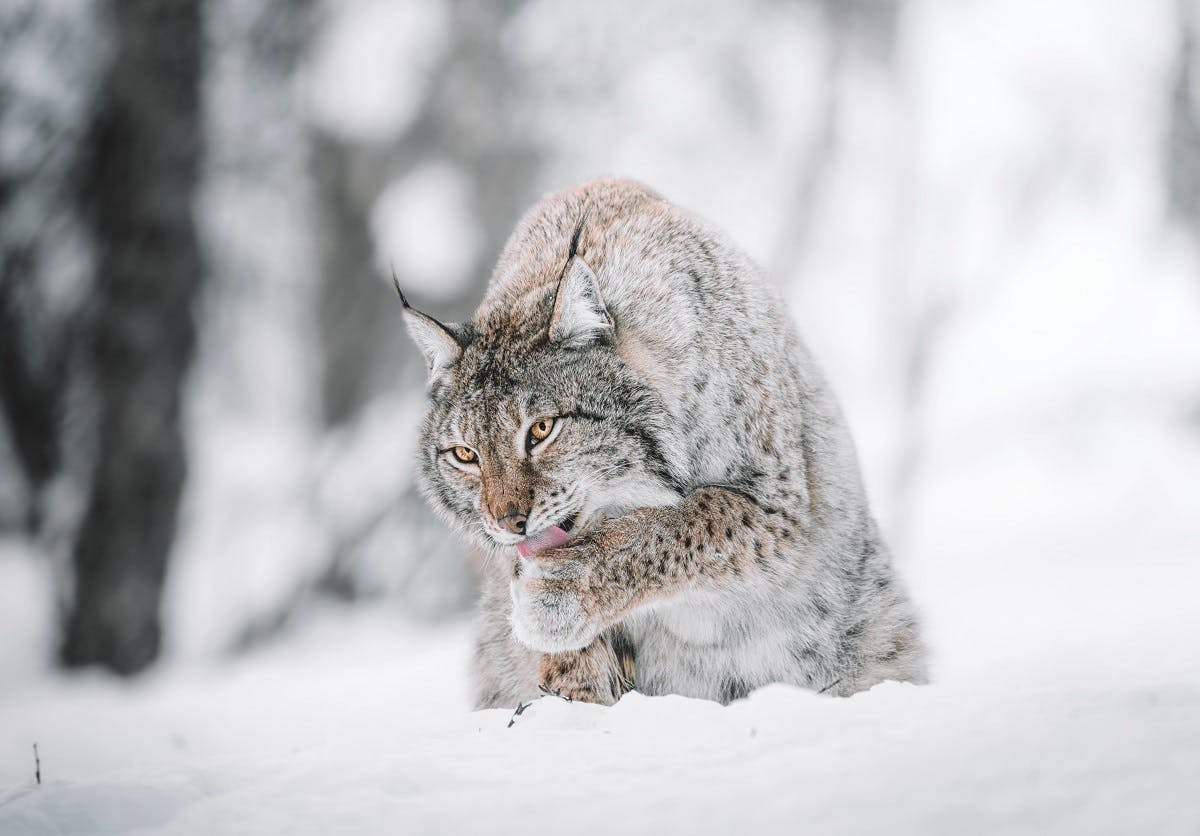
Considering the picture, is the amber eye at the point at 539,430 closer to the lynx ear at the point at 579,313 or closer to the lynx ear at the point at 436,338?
the lynx ear at the point at 579,313

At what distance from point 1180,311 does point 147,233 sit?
9.94 metres

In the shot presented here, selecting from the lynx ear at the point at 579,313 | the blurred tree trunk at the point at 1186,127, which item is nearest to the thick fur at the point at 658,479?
the lynx ear at the point at 579,313

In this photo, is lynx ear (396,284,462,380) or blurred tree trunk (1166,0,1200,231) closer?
lynx ear (396,284,462,380)

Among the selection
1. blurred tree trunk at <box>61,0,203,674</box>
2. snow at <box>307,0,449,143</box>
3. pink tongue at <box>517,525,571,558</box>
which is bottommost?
pink tongue at <box>517,525,571,558</box>

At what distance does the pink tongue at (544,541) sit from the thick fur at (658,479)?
0.03 m

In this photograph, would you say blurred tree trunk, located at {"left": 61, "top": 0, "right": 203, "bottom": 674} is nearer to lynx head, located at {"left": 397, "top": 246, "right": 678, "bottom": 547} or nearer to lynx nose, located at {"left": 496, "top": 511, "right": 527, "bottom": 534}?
lynx head, located at {"left": 397, "top": 246, "right": 678, "bottom": 547}

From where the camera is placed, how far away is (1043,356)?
41.1 feet

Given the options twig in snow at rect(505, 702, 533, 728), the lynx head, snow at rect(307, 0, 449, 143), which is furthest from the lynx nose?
snow at rect(307, 0, 449, 143)

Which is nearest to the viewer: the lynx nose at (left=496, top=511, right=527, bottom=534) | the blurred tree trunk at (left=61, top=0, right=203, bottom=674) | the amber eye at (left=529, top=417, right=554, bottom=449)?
the lynx nose at (left=496, top=511, right=527, bottom=534)

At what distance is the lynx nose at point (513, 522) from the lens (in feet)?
10.4

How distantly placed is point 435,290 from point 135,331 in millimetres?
2637

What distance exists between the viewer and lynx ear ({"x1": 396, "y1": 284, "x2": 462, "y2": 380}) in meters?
3.49

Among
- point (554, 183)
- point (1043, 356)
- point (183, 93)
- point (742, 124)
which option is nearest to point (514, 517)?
point (183, 93)

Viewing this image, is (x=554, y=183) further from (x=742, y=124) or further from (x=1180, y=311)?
(x=1180, y=311)
